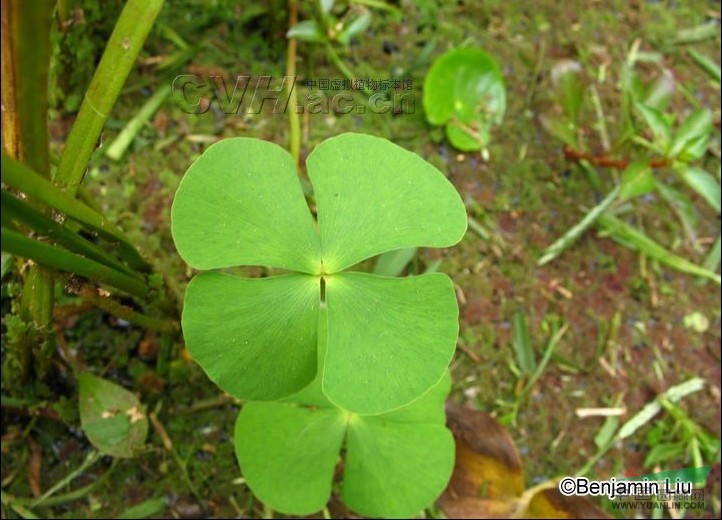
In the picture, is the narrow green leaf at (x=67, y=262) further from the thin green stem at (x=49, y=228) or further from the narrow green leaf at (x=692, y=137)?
the narrow green leaf at (x=692, y=137)

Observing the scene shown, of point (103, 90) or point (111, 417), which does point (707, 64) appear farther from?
point (111, 417)

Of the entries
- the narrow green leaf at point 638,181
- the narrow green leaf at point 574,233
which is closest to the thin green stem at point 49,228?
the narrow green leaf at point 574,233

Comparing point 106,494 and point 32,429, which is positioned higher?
point 32,429

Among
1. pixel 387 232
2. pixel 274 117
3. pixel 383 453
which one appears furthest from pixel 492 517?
pixel 274 117

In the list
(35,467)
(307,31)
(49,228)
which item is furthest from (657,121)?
(35,467)

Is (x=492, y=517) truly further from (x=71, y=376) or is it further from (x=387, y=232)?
(x=71, y=376)

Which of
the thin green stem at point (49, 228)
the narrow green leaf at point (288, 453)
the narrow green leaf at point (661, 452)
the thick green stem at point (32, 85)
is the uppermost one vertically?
the thick green stem at point (32, 85)
